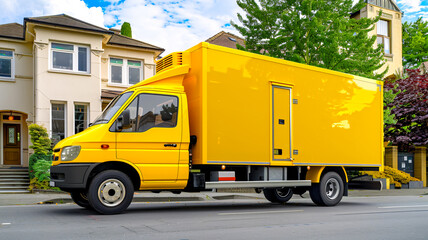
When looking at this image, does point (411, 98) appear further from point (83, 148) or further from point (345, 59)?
point (83, 148)

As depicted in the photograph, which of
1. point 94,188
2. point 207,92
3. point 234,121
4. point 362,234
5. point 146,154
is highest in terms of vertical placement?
point 207,92

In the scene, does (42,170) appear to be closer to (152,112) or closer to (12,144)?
(12,144)

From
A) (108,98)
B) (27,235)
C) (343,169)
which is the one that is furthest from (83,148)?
(108,98)

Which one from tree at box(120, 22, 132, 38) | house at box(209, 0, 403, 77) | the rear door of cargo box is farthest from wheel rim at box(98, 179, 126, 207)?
house at box(209, 0, 403, 77)

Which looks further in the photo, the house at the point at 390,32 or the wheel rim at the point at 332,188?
the house at the point at 390,32

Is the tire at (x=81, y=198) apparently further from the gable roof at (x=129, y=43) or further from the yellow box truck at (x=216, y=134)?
the gable roof at (x=129, y=43)

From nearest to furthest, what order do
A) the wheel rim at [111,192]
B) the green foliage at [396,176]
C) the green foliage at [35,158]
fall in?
1. the wheel rim at [111,192]
2. the green foliage at [35,158]
3. the green foliage at [396,176]

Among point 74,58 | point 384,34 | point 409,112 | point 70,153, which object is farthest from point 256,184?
point 384,34

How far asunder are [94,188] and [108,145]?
3.03 ft

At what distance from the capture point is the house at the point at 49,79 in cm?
2067

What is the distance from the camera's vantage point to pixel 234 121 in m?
10.4

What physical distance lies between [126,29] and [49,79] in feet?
35.1

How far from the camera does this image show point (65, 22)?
21.2m

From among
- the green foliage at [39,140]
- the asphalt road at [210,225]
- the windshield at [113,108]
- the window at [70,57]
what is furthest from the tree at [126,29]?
the asphalt road at [210,225]
